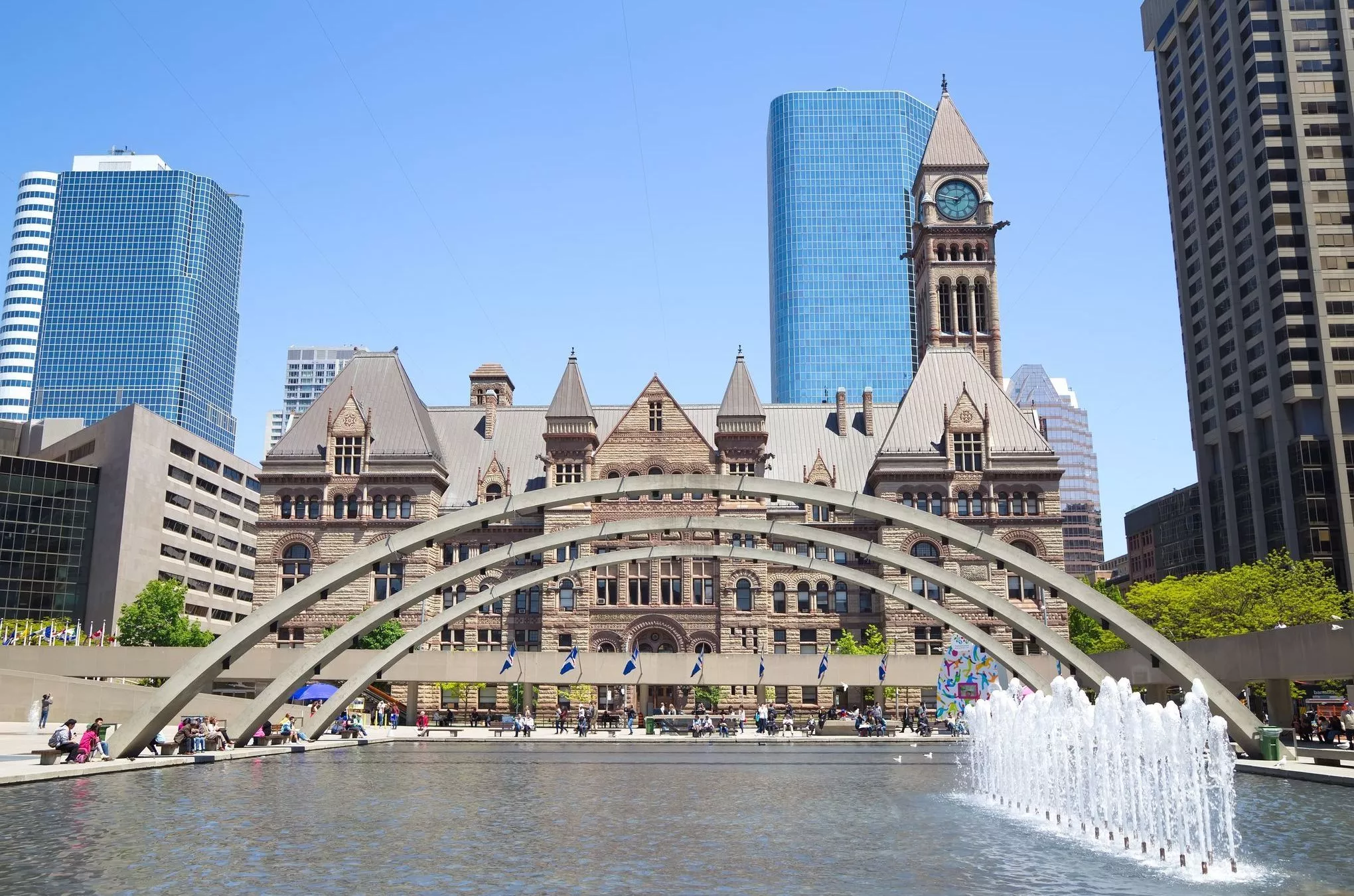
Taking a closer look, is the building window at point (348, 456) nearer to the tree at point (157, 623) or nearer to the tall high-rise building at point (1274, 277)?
the tree at point (157, 623)

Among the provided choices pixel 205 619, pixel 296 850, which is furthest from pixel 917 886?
pixel 205 619

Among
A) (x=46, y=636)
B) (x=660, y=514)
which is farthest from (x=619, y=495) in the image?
(x=46, y=636)

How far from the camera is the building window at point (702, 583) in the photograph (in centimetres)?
7512

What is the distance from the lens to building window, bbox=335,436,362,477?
77375 mm

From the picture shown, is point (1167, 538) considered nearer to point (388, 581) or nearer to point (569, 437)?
point (569, 437)

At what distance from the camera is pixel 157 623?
7494cm

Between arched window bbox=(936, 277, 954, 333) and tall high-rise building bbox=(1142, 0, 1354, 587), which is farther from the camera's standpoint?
arched window bbox=(936, 277, 954, 333)

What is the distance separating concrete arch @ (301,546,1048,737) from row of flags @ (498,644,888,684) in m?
11.7

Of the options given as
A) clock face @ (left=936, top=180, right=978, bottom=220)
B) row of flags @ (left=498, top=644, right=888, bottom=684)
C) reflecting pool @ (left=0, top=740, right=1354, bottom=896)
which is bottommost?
reflecting pool @ (left=0, top=740, right=1354, bottom=896)

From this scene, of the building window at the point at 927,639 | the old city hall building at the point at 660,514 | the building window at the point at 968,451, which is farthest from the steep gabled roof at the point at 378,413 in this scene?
the building window at the point at 968,451

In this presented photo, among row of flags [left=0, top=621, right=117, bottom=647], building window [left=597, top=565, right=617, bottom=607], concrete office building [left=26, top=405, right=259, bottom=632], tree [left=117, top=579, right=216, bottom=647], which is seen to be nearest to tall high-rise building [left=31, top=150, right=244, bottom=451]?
concrete office building [left=26, top=405, right=259, bottom=632]

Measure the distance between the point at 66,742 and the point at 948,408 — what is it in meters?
60.4

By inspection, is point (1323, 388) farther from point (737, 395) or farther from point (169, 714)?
point (169, 714)

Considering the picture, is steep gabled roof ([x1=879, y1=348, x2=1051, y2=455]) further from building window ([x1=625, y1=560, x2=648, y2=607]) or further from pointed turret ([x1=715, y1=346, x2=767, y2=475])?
building window ([x1=625, y1=560, x2=648, y2=607])
